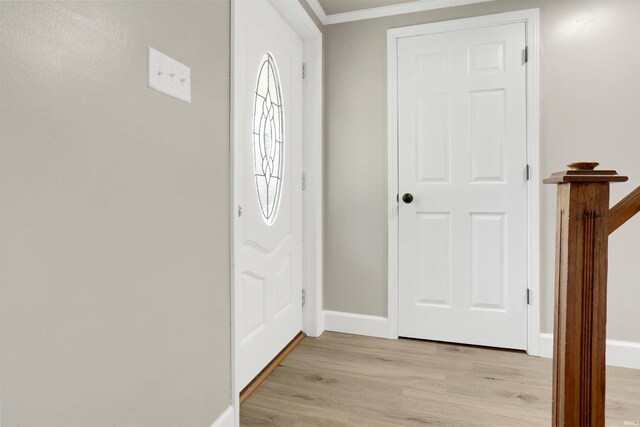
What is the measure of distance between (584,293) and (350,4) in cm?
220

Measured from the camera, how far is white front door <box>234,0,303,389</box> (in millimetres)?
1743

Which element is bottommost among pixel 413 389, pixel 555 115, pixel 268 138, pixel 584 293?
pixel 413 389

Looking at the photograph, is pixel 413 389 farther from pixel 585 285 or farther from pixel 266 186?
pixel 266 186

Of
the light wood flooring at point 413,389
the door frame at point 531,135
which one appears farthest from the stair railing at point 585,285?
the door frame at point 531,135

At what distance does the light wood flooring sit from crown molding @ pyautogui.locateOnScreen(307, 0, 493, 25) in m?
2.20

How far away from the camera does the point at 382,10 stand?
7.98 ft

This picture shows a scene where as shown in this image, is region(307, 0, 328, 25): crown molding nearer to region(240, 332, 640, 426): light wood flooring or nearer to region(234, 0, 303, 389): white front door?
region(234, 0, 303, 389): white front door
